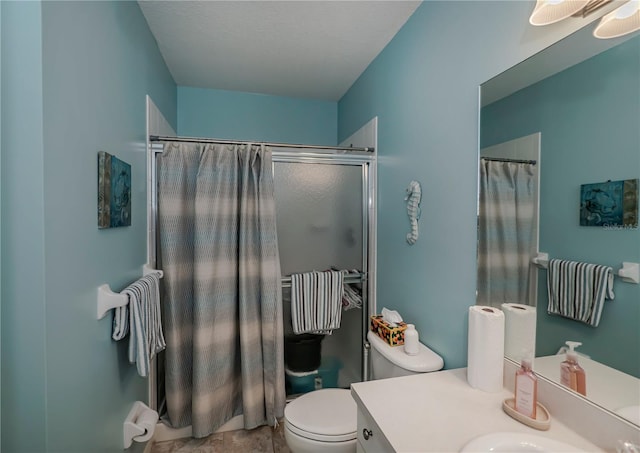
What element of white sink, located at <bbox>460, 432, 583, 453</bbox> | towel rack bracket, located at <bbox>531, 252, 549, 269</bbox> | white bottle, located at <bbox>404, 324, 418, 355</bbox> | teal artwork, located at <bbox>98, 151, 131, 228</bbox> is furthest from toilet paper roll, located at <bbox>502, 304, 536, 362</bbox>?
teal artwork, located at <bbox>98, 151, 131, 228</bbox>

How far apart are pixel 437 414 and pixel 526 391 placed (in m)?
0.27

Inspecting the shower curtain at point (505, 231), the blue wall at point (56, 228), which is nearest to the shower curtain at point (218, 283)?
the blue wall at point (56, 228)

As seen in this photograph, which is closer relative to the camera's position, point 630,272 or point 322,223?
point 630,272

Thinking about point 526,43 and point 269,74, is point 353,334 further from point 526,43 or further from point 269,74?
point 269,74

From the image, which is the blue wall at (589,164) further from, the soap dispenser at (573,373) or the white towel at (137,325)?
the white towel at (137,325)

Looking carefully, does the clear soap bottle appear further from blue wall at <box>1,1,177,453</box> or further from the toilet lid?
blue wall at <box>1,1,177,453</box>

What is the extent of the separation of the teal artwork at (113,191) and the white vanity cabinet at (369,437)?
1148mm

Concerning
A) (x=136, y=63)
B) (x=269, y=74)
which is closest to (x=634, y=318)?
(x=136, y=63)

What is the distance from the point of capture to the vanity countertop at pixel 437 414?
799 millimetres

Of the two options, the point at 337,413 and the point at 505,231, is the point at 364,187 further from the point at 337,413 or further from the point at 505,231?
the point at 337,413

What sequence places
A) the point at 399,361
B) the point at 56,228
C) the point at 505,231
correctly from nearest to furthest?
the point at 56,228
the point at 505,231
the point at 399,361

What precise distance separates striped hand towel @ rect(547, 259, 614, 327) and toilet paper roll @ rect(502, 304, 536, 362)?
0.08 meters

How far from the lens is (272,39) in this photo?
182 cm

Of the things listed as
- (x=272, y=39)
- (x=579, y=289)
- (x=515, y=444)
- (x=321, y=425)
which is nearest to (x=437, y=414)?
(x=515, y=444)
